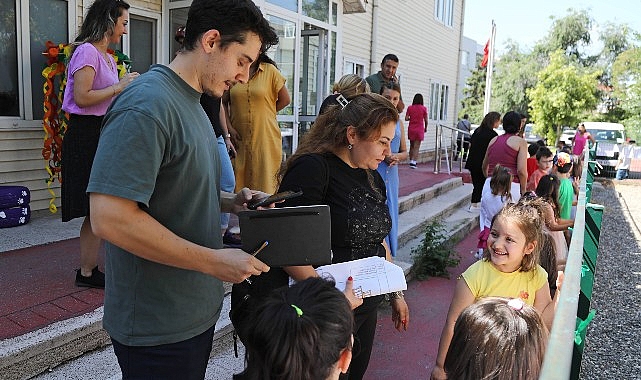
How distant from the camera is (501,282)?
283 centimetres

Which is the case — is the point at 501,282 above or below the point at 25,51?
below

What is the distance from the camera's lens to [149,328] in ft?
5.02

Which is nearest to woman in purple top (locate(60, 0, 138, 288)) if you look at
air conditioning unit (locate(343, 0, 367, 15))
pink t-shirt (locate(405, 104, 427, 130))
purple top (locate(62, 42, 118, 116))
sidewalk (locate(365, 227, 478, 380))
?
purple top (locate(62, 42, 118, 116))

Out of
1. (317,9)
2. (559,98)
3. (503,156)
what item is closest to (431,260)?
(503,156)

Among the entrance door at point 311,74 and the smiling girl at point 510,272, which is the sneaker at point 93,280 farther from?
the entrance door at point 311,74

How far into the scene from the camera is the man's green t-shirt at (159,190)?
4.41 ft

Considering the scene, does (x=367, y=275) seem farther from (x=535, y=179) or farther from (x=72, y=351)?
(x=535, y=179)

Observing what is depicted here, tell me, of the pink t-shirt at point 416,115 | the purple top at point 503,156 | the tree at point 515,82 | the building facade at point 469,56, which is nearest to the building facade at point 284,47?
the pink t-shirt at point 416,115

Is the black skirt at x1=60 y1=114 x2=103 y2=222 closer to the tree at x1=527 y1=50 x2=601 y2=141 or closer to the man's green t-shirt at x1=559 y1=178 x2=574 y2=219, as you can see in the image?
the man's green t-shirt at x1=559 y1=178 x2=574 y2=219

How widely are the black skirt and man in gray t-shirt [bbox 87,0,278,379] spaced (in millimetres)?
1681

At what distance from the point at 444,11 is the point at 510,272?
16.2 metres

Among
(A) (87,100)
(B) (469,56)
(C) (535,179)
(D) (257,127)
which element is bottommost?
(C) (535,179)

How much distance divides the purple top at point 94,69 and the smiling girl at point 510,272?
2.31 metres

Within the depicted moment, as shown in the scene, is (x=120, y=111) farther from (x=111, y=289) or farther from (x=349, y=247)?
(x=349, y=247)
